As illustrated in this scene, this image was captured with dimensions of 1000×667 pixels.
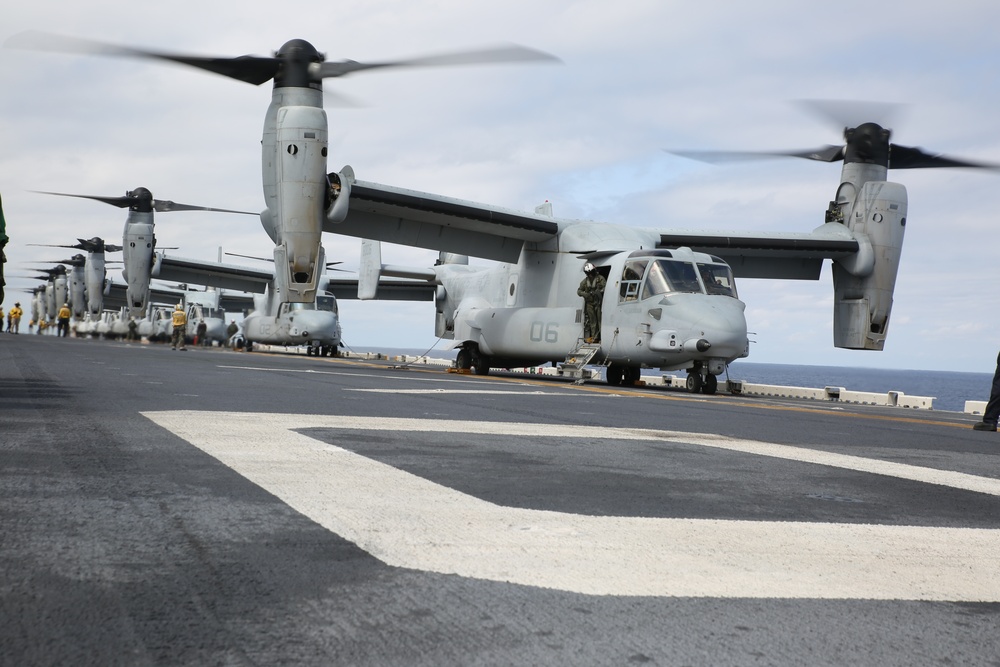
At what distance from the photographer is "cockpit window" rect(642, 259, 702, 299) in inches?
727

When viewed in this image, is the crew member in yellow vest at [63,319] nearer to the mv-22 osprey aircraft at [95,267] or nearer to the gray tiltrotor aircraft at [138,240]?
the mv-22 osprey aircraft at [95,267]

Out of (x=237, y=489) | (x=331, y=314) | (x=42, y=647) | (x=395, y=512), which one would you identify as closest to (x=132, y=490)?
(x=237, y=489)

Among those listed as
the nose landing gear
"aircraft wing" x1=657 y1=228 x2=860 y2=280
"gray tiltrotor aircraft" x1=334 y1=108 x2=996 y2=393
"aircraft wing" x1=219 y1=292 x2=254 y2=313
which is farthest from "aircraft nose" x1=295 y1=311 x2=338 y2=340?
"aircraft wing" x1=219 y1=292 x2=254 y2=313

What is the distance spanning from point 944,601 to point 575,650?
120 centimetres

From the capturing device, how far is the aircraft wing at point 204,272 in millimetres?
42719

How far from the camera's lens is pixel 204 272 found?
43.9 meters

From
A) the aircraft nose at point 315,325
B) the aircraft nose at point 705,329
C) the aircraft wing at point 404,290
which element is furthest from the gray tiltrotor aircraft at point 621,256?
the aircraft nose at point 315,325

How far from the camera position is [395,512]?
11.6 ft

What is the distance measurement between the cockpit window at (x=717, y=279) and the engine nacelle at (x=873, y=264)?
17.6ft

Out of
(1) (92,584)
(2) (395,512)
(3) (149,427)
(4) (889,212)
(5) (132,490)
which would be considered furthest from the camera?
(4) (889,212)

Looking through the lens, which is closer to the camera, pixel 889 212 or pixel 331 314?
pixel 889 212

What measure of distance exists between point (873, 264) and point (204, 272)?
30.9 m

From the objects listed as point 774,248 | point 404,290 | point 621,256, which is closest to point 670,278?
point 621,256

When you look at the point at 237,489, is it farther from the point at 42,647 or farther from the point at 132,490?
the point at 42,647
